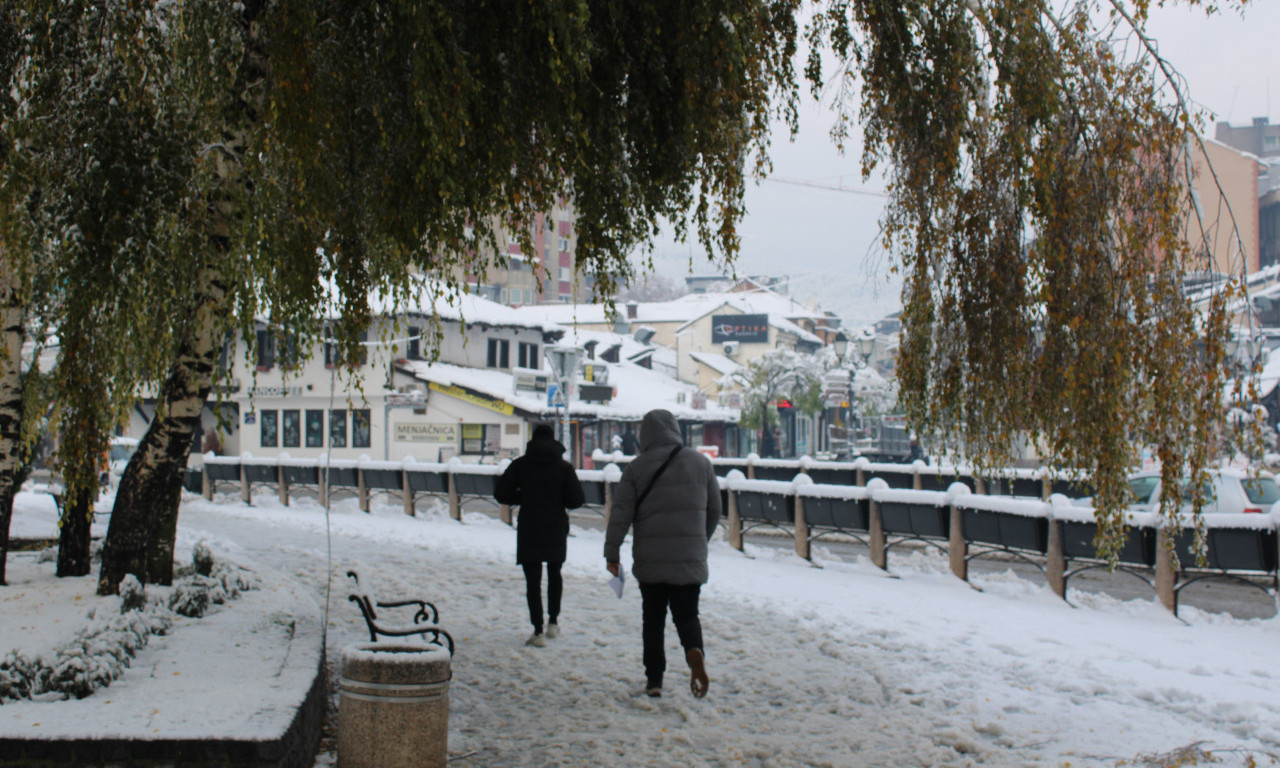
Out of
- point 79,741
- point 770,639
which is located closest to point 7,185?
point 79,741

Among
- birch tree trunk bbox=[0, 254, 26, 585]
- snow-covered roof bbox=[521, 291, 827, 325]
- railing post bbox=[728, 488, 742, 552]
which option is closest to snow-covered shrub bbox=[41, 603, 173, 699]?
birch tree trunk bbox=[0, 254, 26, 585]

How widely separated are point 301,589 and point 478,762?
447 cm

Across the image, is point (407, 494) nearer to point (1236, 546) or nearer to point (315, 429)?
point (1236, 546)

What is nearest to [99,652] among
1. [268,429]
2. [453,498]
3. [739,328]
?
[453,498]

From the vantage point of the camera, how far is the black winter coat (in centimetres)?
852

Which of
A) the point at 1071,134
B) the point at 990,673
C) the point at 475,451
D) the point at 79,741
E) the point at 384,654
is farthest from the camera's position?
the point at 475,451

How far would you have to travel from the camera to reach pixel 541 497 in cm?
855

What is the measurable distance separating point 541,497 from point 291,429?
35760mm

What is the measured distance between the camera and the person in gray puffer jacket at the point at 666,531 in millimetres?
6828

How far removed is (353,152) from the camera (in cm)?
578

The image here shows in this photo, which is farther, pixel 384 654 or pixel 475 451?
pixel 475 451

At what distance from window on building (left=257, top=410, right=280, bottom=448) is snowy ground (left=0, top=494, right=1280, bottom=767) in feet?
99.1

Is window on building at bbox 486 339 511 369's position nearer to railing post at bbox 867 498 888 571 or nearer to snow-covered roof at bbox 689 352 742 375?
snow-covered roof at bbox 689 352 742 375

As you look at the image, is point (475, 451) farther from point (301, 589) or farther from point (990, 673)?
point (990, 673)
